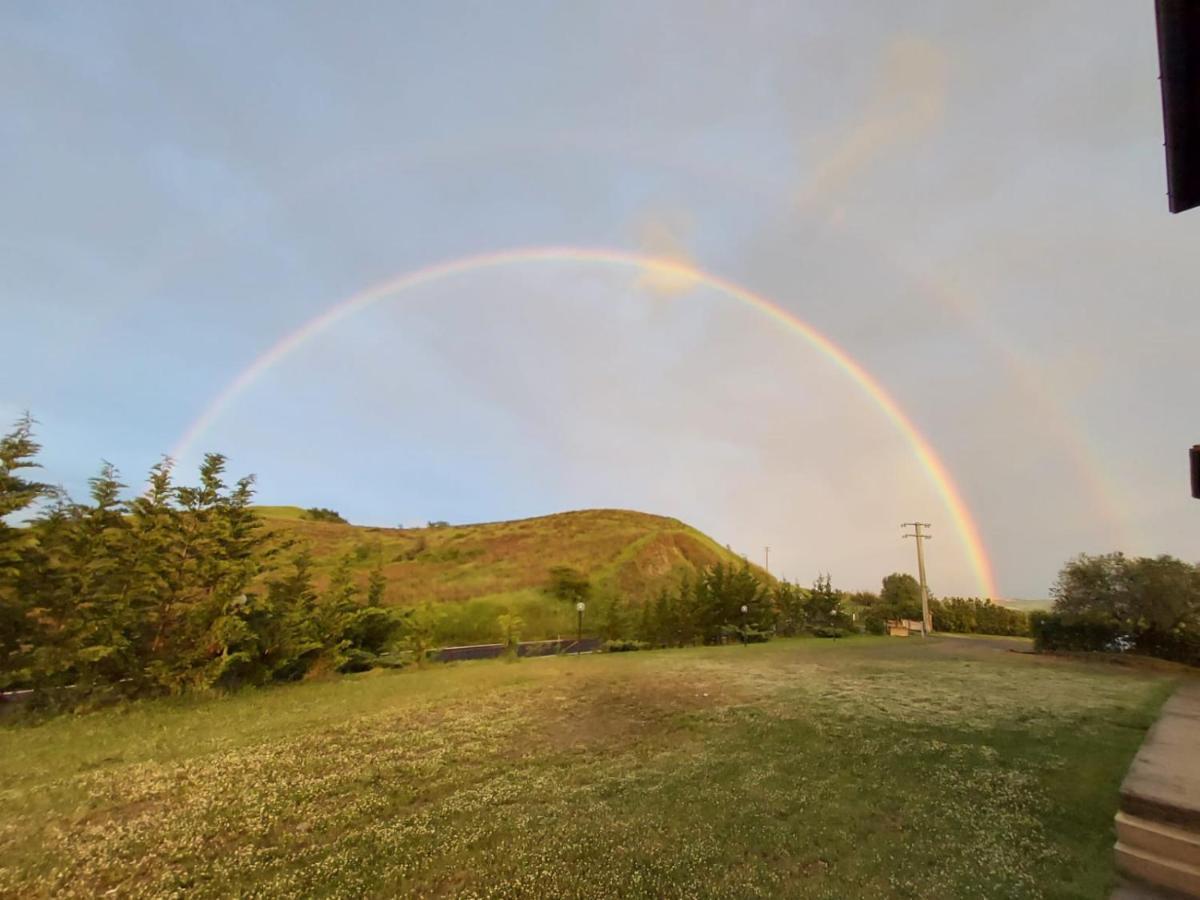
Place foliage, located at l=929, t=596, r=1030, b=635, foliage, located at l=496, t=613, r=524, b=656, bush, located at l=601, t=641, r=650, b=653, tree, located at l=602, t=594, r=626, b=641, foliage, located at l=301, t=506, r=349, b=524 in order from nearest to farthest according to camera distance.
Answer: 1. foliage, located at l=496, t=613, r=524, b=656
2. bush, located at l=601, t=641, r=650, b=653
3. tree, located at l=602, t=594, r=626, b=641
4. foliage, located at l=929, t=596, r=1030, b=635
5. foliage, located at l=301, t=506, r=349, b=524

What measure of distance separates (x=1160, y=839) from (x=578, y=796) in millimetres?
6533

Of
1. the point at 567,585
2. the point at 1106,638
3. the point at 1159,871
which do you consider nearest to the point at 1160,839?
the point at 1159,871

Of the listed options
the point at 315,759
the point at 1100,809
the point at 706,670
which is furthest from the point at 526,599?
the point at 1100,809

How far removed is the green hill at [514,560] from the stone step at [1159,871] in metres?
31.6

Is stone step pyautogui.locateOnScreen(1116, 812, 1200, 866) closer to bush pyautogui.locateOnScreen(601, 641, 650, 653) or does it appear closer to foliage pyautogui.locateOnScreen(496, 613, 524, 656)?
foliage pyautogui.locateOnScreen(496, 613, 524, 656)

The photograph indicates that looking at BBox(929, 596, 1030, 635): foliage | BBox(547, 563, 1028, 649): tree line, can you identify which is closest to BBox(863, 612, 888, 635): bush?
BBox(547, 563, 1028, 649): tree line

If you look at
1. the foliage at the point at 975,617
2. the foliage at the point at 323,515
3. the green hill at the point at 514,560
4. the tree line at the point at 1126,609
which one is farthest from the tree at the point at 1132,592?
the foliage at the point at 323,515

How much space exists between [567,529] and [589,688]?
66.4m

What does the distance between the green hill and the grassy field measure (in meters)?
23.7

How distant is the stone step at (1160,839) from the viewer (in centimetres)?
547

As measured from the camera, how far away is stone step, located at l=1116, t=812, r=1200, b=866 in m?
5.47

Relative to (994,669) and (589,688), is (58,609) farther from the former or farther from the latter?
(994,669)

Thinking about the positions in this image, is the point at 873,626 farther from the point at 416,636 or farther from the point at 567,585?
the point at 416,636

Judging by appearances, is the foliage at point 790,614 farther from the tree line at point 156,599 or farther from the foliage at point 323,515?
the foliage at point 323,515
